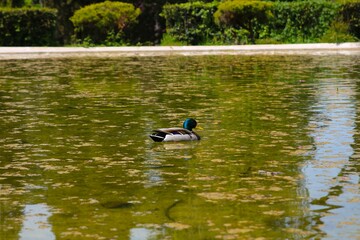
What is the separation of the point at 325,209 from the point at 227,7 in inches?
1167

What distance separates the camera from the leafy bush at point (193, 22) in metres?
38.8

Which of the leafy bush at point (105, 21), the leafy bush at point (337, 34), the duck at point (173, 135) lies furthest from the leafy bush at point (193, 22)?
the duck at point (173, 135)

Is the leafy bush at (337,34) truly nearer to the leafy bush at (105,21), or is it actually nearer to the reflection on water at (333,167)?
the leafy bush at (105,21)

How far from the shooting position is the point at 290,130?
13375 millimetres

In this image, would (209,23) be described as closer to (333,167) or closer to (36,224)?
(333,167)

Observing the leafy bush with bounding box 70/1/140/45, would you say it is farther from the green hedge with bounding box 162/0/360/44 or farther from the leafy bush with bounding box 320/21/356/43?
the leafy bush with bounding box 320/21/356/43

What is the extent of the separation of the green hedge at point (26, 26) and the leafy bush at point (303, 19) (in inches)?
391

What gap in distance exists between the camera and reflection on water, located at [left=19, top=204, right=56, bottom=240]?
7.64 m

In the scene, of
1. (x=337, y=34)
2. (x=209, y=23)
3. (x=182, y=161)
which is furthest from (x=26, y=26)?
(x=182, y=161)

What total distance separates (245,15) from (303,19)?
253cm

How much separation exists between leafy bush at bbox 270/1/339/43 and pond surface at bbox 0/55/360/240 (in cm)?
1626

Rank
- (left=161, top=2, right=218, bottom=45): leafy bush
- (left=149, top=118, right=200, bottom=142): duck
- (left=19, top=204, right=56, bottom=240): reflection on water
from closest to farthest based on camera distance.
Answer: (left=19, top=204, right=56, bottom=240): reflection on water, (left=149, top=118, right=200, bottom=142): duck, (left=161, top=2, right=218, bottom=45): leafy bush

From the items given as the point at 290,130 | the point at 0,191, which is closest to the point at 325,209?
the point at 0,191

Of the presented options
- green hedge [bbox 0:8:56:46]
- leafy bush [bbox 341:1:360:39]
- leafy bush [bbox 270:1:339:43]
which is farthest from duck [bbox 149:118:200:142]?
green hedge [bbox 0:8:56:46]
